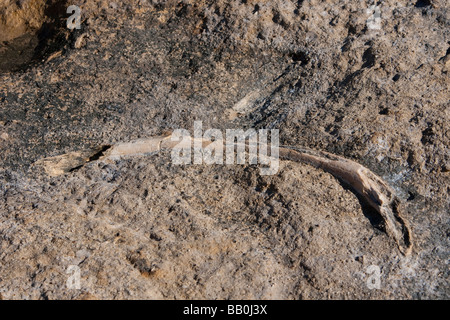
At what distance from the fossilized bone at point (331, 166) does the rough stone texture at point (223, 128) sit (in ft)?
0.19

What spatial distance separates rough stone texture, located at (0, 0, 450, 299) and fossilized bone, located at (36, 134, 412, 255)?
0.06 meters

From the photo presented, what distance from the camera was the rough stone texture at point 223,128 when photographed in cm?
223

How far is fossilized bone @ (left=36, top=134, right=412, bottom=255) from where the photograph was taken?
7.91 ft

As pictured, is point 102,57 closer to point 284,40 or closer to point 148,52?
point 148,52

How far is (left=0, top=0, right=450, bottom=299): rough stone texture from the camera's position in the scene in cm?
223

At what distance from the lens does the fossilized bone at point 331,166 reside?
A: 2412 millimetres

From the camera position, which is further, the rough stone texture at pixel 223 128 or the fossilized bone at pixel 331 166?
the fossilized bone at pixel 331 166

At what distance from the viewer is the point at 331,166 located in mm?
2637

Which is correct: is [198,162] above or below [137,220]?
above

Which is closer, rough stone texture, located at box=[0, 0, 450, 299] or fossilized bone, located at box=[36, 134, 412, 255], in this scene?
rough stone texture, located at box=[0, 0, 450, 299]

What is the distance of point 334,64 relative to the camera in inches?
126

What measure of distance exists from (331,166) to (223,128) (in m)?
0.76

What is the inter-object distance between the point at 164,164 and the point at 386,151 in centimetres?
128

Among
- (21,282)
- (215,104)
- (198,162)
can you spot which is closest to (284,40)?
(215,104)
